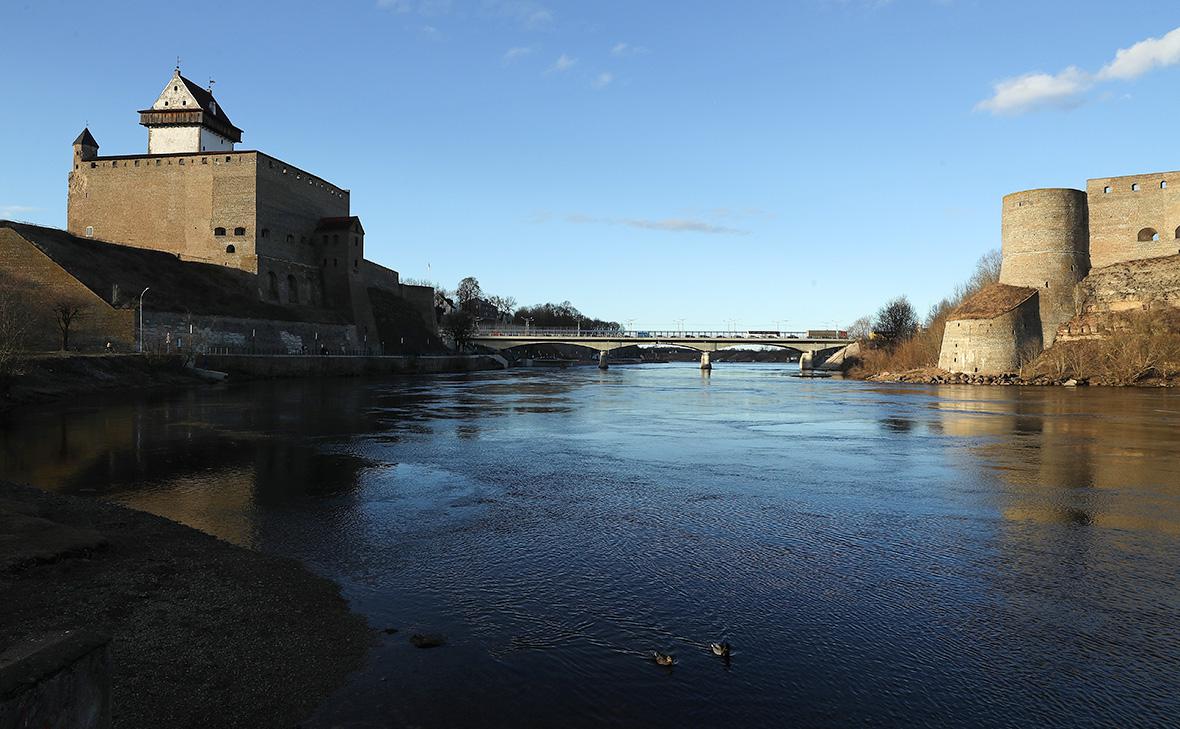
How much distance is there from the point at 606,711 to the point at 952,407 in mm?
30146

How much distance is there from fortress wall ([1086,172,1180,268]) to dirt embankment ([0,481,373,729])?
64716 mm

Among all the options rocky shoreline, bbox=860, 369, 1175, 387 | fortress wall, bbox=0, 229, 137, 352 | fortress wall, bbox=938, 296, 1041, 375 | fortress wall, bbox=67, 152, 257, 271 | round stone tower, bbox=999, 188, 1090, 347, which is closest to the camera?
fortress wall, bbox=0, 229, 137, 352

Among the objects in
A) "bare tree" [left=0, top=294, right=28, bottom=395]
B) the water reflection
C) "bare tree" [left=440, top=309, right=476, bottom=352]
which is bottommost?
the water reflection

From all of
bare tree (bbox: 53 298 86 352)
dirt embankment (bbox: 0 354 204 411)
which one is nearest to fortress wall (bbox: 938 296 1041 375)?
dirt embankment (bbox: 0 354 204 411)

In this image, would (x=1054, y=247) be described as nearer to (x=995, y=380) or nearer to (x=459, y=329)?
(x=995, y=380)

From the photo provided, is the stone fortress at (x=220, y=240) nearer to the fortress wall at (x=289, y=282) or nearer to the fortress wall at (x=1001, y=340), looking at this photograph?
the fortress wall at (x=289, y=282)

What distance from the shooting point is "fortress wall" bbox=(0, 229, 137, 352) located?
132ft

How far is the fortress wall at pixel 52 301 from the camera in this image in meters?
40.4

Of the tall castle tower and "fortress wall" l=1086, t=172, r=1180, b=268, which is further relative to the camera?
the tall castle tower

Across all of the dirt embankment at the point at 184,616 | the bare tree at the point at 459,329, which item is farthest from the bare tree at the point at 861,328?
the dirt embankment at the point at 184,616

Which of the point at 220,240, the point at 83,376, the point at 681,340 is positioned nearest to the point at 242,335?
the point at 220,240

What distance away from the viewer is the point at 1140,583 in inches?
267

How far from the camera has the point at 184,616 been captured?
542 centimetres

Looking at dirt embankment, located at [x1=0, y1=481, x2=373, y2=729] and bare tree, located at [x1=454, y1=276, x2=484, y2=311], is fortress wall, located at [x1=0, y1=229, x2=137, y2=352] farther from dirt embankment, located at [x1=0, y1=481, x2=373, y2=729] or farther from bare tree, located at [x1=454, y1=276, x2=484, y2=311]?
bare tree, located at [x1=454, y1=276, x2=484, y2=311]
